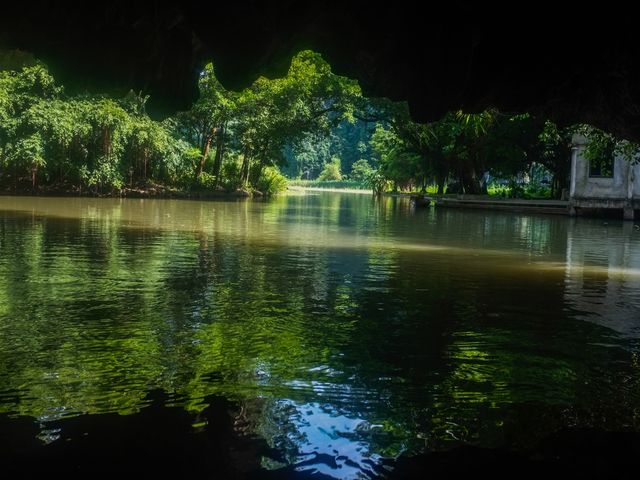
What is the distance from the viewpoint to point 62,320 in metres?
8.27

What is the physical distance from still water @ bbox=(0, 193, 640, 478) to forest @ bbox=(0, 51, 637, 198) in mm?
21230

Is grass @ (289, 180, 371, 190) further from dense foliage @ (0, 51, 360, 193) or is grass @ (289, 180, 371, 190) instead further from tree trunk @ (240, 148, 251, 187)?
dense foliage @ (0, 51, 360, 193)

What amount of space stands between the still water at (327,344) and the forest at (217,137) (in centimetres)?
2123

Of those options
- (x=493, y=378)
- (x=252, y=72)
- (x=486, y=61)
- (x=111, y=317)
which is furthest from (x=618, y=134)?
(x=111, y=317)

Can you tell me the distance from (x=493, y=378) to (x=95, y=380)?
12.5 feet

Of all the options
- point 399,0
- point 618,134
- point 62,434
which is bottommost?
point 62,434

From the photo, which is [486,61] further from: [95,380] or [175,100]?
[95,380]

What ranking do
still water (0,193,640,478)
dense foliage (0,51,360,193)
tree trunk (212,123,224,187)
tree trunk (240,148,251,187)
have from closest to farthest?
still water (0,193,640,478), dense foliage (0,51,360,193), tree trunk (212,123,224,187), tree trunk (240,148,251,187)

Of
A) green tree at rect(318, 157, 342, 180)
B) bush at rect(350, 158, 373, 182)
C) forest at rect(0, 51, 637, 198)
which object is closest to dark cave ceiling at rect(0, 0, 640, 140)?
forest at rect(0, 51, 637, 198)

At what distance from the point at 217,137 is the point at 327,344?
46597mm

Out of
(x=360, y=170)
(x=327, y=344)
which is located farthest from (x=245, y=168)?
(x=360, y=170)

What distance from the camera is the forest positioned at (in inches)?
1539

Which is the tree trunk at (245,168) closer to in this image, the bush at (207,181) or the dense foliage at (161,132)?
the dense foliage at (161,132)

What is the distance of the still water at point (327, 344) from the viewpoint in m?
5.22
